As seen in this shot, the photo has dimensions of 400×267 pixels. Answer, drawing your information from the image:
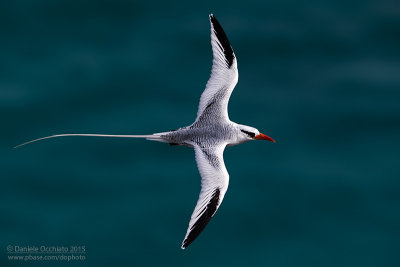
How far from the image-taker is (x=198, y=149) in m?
16.8

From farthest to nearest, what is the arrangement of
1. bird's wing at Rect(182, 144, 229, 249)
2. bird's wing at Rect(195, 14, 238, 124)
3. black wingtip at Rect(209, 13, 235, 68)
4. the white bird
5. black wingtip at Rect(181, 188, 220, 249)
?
black wingtip at Rect(209, 13, 235, 68) < bird's wing at Rect(195, 14, 238, 124) < the white bird < bird's wing at Rect(182, 144, 229, 249) < black wingtip at Rect(181, 188, 220, 249)

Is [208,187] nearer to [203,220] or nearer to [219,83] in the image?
[203,220]

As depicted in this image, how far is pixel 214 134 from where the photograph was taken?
17.2 metres

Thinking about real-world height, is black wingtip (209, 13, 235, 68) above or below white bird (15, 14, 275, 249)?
above

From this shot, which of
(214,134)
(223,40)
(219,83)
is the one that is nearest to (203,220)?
(214,134)

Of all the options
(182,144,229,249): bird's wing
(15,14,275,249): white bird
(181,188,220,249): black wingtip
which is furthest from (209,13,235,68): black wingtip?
(181,188,220,249): black wingtip

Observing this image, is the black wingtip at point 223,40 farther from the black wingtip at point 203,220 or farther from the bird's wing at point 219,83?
the black wingtip at point 203,220

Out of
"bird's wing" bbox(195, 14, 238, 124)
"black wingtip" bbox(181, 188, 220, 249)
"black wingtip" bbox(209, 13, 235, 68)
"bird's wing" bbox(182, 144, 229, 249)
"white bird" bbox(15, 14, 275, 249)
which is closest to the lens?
"black wingtip" bbox(181, 188, 220, 249)

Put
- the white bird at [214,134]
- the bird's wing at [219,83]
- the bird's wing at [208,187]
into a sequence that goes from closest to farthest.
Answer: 1. the bird's wing at [208,187]
2. the white bird at [214,134]
3. the bird's wing at [219,83]

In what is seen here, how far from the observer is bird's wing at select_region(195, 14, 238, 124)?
1748cm

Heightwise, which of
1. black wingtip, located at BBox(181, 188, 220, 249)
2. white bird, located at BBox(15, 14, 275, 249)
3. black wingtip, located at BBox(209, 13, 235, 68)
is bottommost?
black wingtip, located at BBox(181, 188, 220, 249)

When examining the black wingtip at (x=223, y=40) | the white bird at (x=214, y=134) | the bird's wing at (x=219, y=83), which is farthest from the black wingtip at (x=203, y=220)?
the black wingtip at (x=223, y=40)

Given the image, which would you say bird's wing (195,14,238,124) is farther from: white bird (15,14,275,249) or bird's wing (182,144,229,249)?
bird's wing (182,144,229,249)

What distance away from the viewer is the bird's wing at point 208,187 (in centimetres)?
1551
